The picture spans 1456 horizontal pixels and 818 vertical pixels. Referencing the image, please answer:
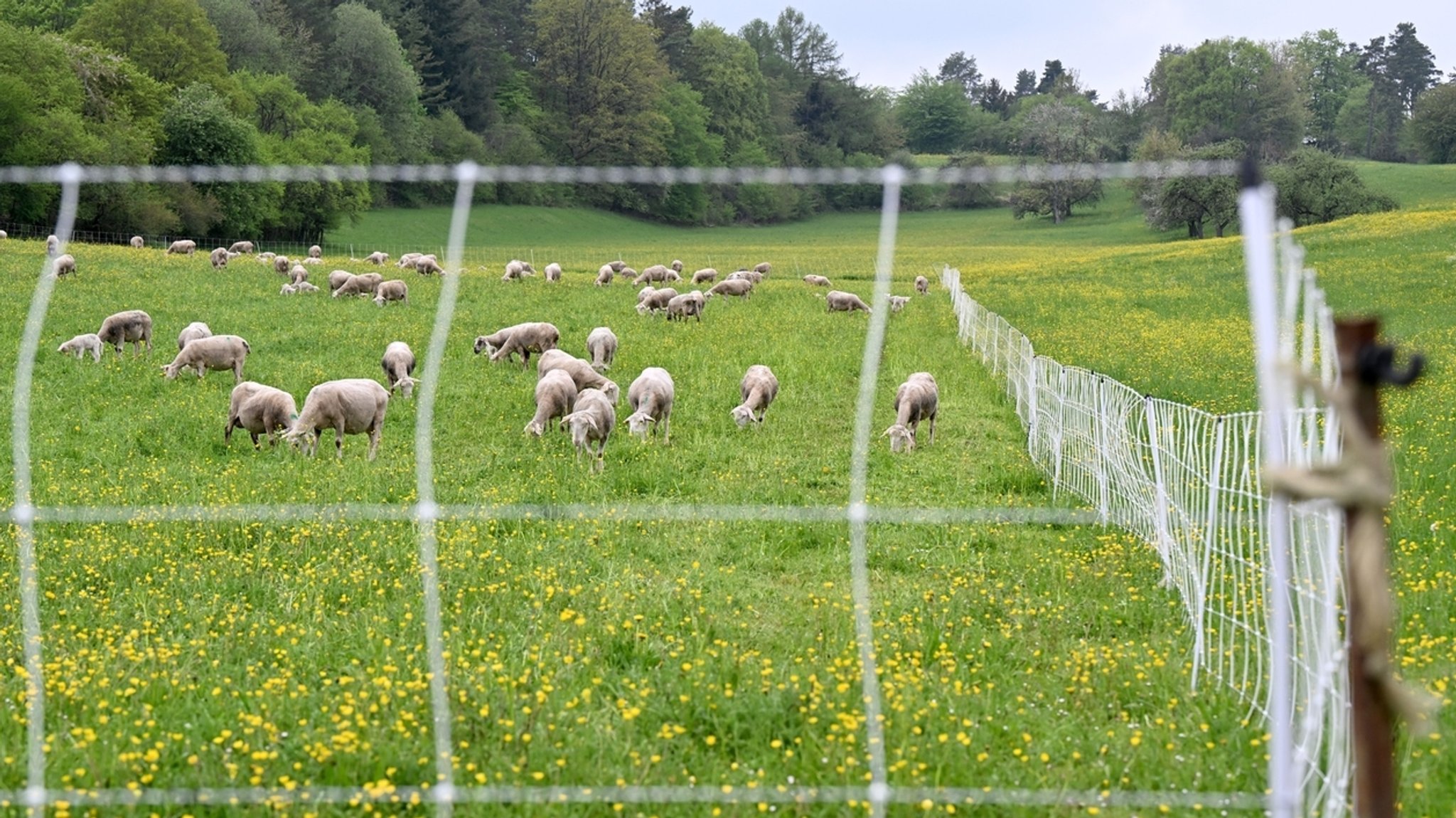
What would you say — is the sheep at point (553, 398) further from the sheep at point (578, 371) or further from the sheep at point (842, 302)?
the sheep at point (842, 302)

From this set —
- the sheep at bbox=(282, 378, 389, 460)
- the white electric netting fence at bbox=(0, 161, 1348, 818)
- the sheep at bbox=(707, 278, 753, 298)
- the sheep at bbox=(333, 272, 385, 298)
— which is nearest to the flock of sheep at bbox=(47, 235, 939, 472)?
the sheep at bbox=(282, 378, 389, 460)

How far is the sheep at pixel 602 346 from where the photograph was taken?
19281mm

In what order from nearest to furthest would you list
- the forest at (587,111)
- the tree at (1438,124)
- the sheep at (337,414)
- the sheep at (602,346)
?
1. the sheep at (337,414)
2. the sheep at (602,346)
3. the forest at (587,111)
4. the tree at (1438,124)

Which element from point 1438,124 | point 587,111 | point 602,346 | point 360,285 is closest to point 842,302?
point 360,285

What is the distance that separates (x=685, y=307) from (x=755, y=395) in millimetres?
10720

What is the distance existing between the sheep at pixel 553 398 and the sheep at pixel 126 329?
28.1ft

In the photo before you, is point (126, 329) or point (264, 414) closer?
point (264, 414)

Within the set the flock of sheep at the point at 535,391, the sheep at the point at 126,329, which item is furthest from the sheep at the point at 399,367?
the sheep at the point at 126,329

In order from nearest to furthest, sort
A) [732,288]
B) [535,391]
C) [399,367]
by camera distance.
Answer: [535,391] < [399,367] < [732,288]

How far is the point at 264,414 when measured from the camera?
13547 millimetres

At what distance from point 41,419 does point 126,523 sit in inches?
257

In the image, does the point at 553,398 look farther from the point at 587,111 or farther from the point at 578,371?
the point at 587,111

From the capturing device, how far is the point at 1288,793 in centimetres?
277

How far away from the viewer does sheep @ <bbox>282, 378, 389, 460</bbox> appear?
13.1 m
